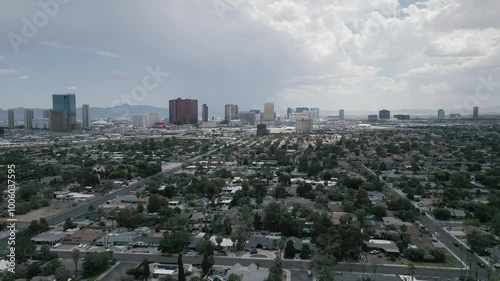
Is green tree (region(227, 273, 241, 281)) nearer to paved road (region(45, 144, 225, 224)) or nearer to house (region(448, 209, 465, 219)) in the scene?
paved road (region(45, 144, 225, 224))

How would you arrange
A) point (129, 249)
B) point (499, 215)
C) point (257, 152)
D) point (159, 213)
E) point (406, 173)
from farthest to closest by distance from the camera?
point (257, 152) → point (406, 173) → point (159, 213) → point (499, 215) → point (129, 249)

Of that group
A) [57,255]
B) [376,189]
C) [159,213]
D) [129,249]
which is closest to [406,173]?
[376,189]

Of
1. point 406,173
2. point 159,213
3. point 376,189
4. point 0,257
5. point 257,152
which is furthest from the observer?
point 257,152

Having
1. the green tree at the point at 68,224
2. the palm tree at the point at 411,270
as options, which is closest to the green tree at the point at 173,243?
the green tree at the point at 68,224

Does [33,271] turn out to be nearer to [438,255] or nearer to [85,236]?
[85,236]

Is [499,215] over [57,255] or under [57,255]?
over

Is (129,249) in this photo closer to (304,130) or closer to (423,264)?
(423,264)

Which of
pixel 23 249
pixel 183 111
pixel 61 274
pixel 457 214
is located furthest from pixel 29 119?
pixel 457 214
